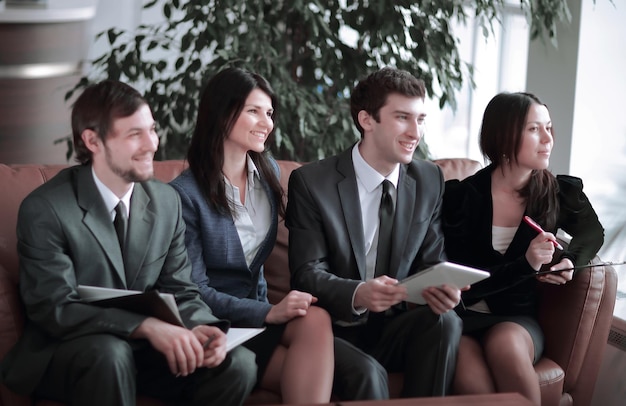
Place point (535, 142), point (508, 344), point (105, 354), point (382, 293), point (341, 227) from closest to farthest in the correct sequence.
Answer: point (105, 354), point (382, 293), point (508, 344), point (341, 227), point (535, 142)

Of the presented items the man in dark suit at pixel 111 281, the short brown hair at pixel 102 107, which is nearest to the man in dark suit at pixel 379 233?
the man in dark suit at pixel 111 281

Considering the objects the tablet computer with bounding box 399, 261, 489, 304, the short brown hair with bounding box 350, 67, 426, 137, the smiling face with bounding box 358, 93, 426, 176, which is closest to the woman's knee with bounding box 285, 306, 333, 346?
the tablet computer with bounding box 399, 261, 489, 304

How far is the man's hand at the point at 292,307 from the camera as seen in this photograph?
2223 millimetres

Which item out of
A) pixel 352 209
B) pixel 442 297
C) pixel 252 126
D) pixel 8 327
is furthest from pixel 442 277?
pixel 8 327

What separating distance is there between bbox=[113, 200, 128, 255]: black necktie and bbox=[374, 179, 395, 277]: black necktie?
2.29ft

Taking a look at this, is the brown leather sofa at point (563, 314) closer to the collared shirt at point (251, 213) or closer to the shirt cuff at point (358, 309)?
the shirt cuff at point (358, 309)

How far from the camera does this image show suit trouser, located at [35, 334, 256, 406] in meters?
1.97

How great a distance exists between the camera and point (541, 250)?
2.42 metres

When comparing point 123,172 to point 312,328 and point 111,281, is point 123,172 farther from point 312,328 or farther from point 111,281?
point 312,328

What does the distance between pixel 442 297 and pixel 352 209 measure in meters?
0.38

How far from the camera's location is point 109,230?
2162mm

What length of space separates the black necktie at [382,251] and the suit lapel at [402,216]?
18 millimetres

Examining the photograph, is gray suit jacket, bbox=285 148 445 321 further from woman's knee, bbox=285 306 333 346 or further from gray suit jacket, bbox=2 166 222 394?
gray suit jacket, bbox=2 166 222 394

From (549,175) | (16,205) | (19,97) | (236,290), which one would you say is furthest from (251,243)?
(19,97)
